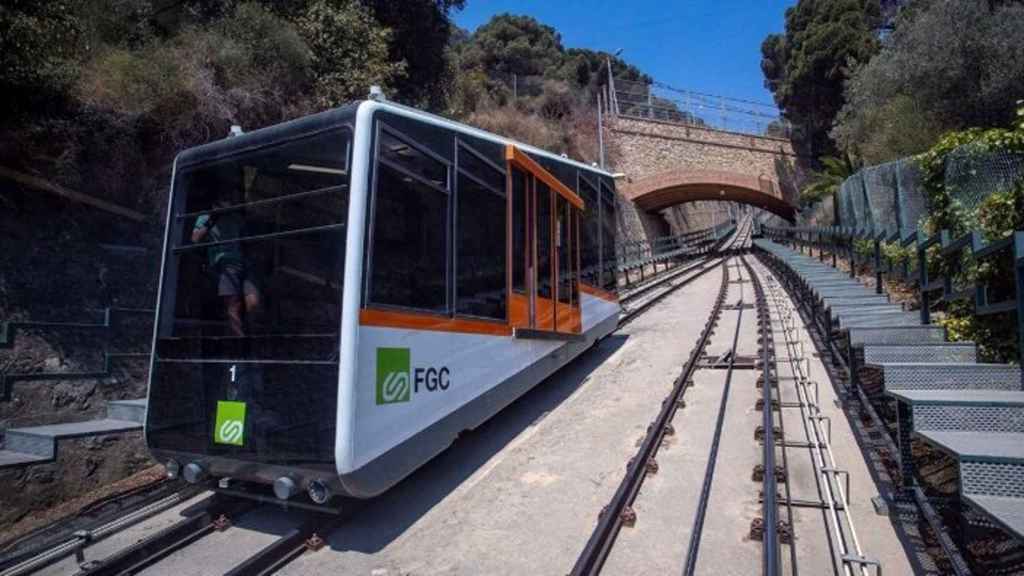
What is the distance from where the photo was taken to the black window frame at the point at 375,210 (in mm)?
4328

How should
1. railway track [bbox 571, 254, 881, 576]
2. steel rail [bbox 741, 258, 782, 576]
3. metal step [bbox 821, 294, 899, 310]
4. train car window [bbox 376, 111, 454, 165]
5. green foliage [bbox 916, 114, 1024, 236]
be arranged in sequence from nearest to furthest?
steel rail [bbox 741, 258, 782, 576] → railway track [bbox 571, 254, 881, 576] → train car window [bbox 376, 111, 454, 165] → metal step [bbox 821, 294, 899, 310] → green foliage [bbox 916, 114, 1024, 236]

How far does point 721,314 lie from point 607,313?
13.8ft

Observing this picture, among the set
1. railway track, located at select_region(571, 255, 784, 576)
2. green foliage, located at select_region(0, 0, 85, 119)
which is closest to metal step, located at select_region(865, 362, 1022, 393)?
railway track, located at select_region(571, 255, 784, 576)

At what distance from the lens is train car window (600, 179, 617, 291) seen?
34.1 feet

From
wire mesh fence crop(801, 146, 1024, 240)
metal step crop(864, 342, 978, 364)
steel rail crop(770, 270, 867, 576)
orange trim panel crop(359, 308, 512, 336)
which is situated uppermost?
wire mesh fence crop(801, 146, 1024, 240)

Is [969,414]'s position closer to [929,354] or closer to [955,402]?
[955,402]

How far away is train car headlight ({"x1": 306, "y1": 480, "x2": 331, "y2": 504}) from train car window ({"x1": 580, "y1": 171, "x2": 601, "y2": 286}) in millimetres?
5619

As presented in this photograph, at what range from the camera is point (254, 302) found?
4.77 meters

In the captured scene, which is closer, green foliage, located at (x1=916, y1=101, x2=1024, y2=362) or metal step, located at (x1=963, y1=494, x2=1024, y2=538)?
metal step, located at (x1=963, y1=494, x2=1024, y2=538)

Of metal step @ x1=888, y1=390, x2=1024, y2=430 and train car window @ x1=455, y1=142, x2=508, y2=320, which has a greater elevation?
train car window @ x1=455, y1=142, x2=508, y2=320

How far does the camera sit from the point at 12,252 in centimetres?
725

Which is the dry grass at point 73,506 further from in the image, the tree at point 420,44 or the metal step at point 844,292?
the tree at point 420,44

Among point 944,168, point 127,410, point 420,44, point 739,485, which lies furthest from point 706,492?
point 420,44

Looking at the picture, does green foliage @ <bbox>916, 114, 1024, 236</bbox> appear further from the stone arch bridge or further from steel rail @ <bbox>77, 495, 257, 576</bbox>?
the stone arch bridge
